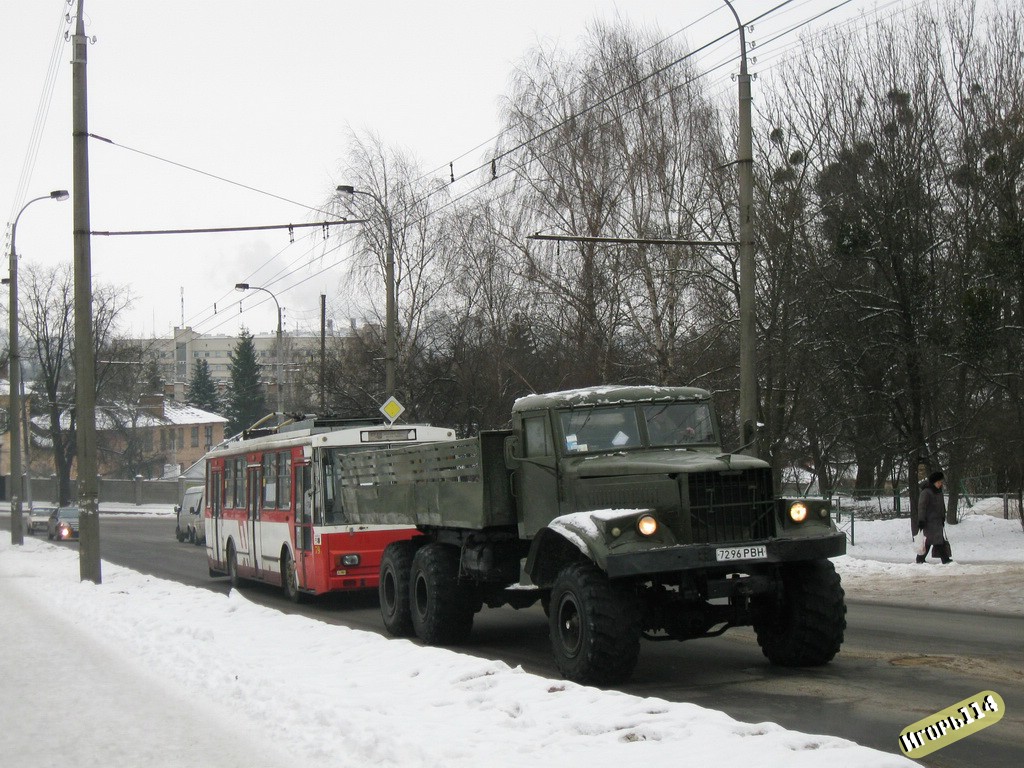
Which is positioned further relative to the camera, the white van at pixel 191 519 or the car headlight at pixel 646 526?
the white van at pixel 191 519

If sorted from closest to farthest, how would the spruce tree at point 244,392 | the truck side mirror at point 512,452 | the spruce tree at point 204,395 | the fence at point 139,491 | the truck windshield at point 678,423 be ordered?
the truck windshield at point 678,423
the truck side mirror at point 512,452
the fence at point 139,491
the spruce tree at point 244,392
the spruce tree at point 204,395

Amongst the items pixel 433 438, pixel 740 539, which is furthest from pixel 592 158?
pixel 740 539

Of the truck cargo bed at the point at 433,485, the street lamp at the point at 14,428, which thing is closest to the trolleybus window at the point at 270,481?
the truck cargo bed at the point at 433,485

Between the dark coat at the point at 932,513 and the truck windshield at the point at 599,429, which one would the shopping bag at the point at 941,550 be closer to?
the dark coat at the point at 932,513

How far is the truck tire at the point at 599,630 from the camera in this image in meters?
9.31

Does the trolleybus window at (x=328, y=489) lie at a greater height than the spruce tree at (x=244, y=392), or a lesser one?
lesser

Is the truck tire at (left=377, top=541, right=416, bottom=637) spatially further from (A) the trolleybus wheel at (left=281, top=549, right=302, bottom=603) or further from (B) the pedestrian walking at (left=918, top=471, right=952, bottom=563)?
(B) the pedestrian walking at (left=918, top=471, right=952, bottom=563)

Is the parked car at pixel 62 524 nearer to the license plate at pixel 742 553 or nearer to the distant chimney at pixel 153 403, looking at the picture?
the license plate at pixel 742 553

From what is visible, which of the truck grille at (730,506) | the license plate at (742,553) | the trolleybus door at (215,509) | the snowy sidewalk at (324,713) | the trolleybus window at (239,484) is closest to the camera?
the snowy sidewalk at (324,713)

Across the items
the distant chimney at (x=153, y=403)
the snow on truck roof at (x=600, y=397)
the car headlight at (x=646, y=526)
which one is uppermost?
the distant chimney at (x=153, y=403)

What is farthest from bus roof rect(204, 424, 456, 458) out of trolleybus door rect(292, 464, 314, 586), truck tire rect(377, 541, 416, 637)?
truck tire rect(377, 541, 416, 637)

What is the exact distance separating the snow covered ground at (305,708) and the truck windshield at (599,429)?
7.29ft

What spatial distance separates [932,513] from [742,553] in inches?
471

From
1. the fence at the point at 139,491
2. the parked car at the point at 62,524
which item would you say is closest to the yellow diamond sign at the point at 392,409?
the parked car at the point at 62,524
